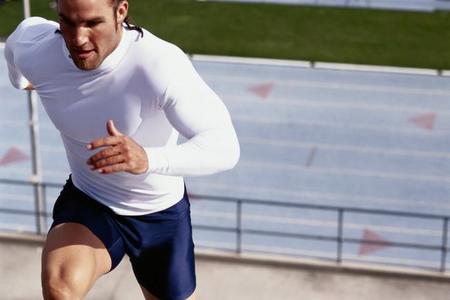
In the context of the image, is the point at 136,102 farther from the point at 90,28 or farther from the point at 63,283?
the point at 63,283

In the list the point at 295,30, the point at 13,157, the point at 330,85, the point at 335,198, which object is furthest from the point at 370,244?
the point at 295,30

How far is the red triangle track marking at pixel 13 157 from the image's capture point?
18.9m

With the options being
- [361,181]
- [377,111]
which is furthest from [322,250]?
[377,111]

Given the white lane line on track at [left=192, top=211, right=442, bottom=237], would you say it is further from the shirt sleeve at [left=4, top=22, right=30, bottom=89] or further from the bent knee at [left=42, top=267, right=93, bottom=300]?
the bent knee at [left=42, top=267, right=93, bottom=300]

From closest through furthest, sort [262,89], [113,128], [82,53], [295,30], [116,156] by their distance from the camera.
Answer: [116,156]
[113,128]
[82,53]
[262,89]
[295,30]

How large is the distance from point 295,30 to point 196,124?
2333 centimetres

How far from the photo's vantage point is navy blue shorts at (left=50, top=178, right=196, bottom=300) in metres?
5.52

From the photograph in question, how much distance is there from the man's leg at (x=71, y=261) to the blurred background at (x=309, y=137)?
610cm

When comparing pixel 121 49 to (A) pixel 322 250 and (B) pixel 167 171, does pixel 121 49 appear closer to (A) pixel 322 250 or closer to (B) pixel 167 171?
(B) pixel 167 171

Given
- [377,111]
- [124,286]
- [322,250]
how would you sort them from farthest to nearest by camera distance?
[377,111]
[322,250]
[124,286]

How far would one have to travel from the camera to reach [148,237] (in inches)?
226

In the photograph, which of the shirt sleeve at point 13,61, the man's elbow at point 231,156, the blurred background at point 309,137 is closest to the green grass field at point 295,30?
the blurred background at point 309,137

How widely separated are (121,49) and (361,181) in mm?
13824

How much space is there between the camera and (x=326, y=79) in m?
24.0
